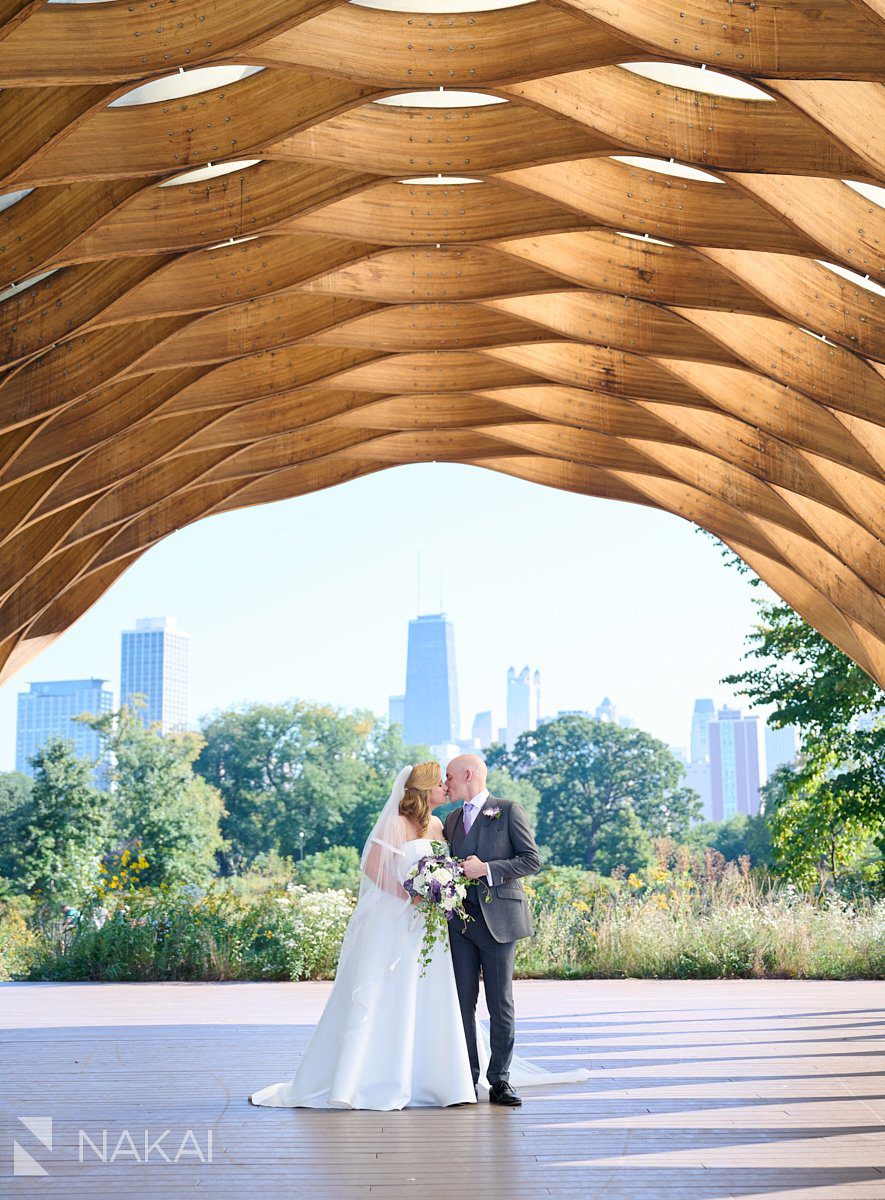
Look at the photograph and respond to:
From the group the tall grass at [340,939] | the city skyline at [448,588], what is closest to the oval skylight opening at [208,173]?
the tall grass at [340,939]

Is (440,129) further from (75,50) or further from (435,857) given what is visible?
(435,857)

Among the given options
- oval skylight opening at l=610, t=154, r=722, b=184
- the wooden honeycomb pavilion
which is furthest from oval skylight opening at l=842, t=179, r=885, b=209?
oval skylight opening at l=610, t=154, r=722, b=184

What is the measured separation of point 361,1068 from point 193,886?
40.9ft

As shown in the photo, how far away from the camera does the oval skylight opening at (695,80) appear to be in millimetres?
8312

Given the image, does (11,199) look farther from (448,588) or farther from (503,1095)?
(448,588)

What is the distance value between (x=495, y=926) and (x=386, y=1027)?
106cm

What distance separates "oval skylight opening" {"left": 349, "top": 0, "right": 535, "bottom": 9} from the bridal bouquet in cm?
581

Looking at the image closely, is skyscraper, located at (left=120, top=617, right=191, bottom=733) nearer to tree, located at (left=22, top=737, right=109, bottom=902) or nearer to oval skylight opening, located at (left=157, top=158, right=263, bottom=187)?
tree, located at (left=22, top=737, right=109, bottom=902)

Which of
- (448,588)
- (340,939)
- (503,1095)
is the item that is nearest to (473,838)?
(503,1095)

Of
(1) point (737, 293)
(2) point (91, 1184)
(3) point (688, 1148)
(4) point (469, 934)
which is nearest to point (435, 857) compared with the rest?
(4) point (469, 934)

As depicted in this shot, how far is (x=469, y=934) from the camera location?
9133 mm

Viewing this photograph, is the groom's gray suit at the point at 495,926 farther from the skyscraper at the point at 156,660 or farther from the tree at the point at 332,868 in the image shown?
the skyscraper at the point at 156,660

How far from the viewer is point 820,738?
76.7ft

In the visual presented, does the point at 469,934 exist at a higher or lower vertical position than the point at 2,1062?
higher
